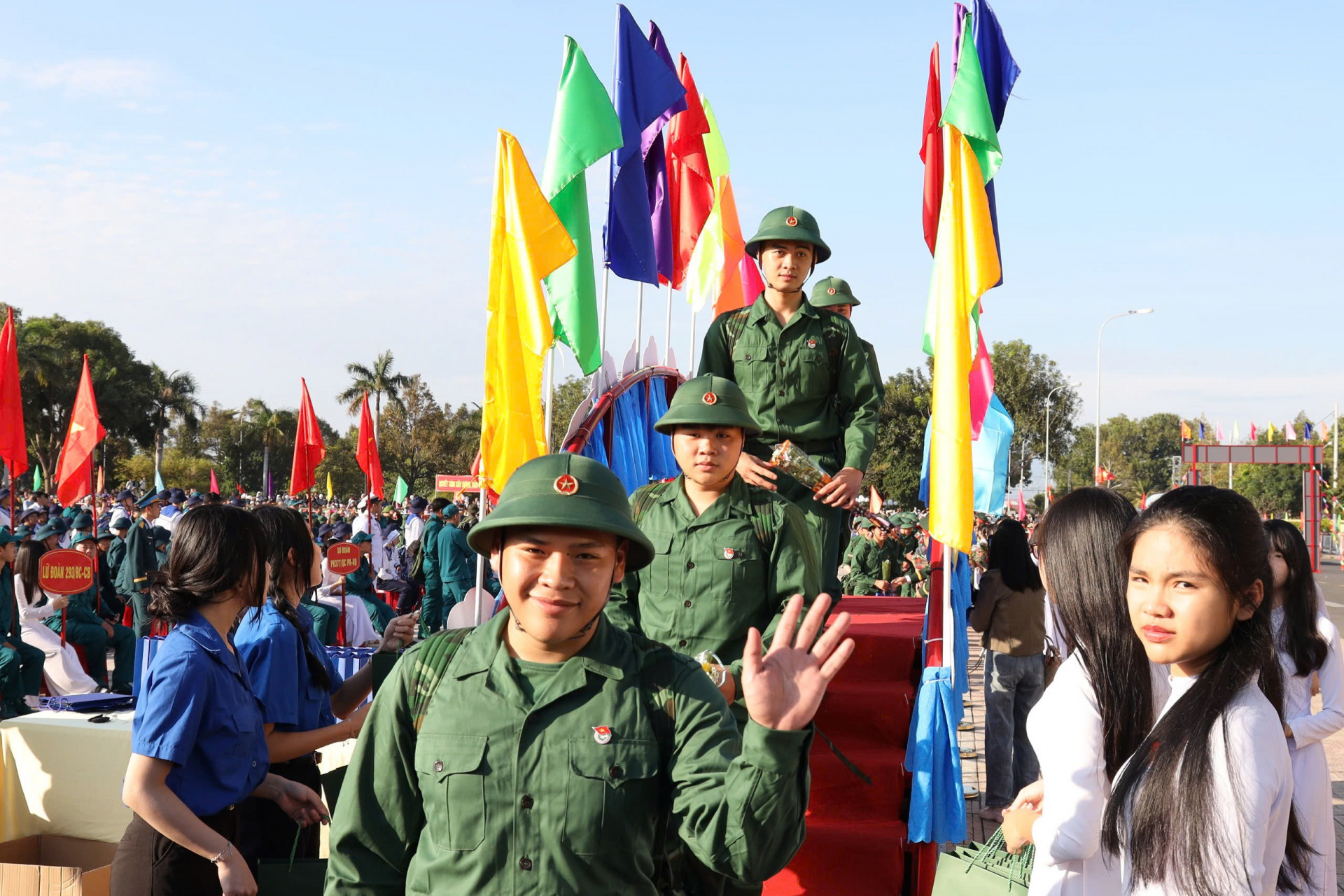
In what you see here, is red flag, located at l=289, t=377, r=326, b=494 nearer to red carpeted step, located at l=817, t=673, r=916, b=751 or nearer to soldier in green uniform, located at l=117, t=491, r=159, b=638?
soldier in green uniform, located at l=117, t=491, r=159, b=638

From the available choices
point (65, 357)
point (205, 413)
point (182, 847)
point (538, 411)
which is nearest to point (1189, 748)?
point (182, 847)

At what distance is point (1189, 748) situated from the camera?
201 cm

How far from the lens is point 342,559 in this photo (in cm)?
634

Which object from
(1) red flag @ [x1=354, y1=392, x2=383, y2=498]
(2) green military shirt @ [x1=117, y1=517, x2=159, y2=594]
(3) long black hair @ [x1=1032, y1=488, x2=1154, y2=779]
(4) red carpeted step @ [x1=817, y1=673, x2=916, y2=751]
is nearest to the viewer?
(3) long black hair @ [x1=1032, y1=488, x2=1154, y2=779]

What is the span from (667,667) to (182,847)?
158 centimetres

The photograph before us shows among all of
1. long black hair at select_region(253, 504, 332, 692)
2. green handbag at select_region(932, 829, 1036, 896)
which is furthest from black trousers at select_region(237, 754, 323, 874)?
green handbag at select_region(932, 829, 1036, 896)

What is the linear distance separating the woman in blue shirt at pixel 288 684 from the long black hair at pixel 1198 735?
2338 mm

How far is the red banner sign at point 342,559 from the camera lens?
245 inches

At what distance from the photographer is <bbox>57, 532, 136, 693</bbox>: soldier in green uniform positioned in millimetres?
9930

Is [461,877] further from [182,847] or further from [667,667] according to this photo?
[182,847]

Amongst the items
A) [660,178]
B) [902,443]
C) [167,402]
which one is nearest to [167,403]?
[167,402]

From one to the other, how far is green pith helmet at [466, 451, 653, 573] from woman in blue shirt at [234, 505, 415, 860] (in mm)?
1419

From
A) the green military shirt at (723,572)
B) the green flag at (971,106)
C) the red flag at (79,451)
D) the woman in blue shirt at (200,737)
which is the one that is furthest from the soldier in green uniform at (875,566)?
the woman in blue shirt at (200,737)

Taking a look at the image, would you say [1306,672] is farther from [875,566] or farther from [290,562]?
[875,566]
